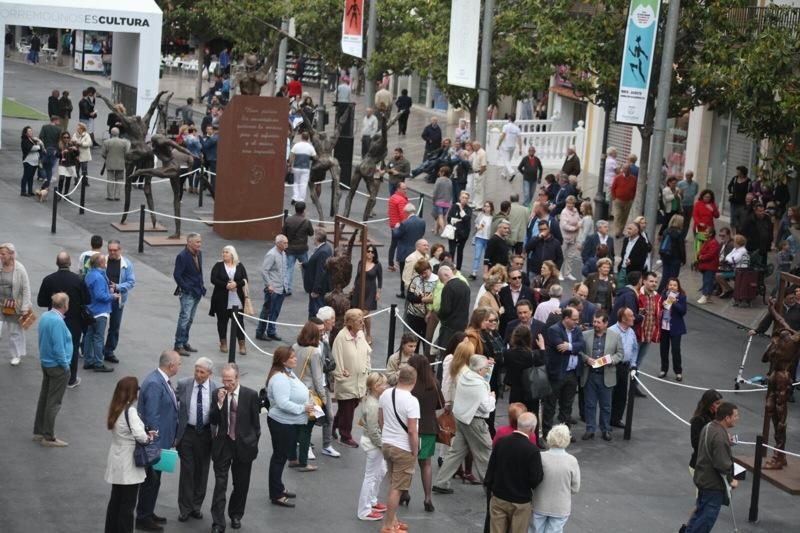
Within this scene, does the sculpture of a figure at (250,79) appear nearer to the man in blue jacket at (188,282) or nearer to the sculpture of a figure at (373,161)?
the sculpture of a figure at (373,161)

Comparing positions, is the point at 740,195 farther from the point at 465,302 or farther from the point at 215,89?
the point at 215,89

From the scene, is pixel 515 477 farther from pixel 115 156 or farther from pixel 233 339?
pixel 115 156

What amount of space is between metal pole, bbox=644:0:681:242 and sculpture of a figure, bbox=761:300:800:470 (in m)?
10.2

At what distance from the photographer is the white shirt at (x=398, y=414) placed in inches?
507

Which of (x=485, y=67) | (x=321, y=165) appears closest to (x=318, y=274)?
(x=321, y=165)

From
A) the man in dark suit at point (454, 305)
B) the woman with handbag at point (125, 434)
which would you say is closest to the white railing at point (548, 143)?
the man in dark suit at point (454, 305)

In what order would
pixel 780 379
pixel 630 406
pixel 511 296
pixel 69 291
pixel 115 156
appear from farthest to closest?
pixel 115 156
pixel 511 296
pixel 630 406
pixel 69 291
pixel 780 379

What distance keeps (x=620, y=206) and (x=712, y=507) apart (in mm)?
17737

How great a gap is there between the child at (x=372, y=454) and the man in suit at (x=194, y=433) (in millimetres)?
1506

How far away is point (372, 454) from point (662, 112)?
1490 cm

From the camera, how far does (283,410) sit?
13492mm

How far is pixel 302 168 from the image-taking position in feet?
96.9

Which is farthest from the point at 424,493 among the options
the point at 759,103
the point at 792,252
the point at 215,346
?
the point at 759,103


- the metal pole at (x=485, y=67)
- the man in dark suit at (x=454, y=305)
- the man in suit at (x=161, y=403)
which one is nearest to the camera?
the man in suit at (x=161, y=403)
